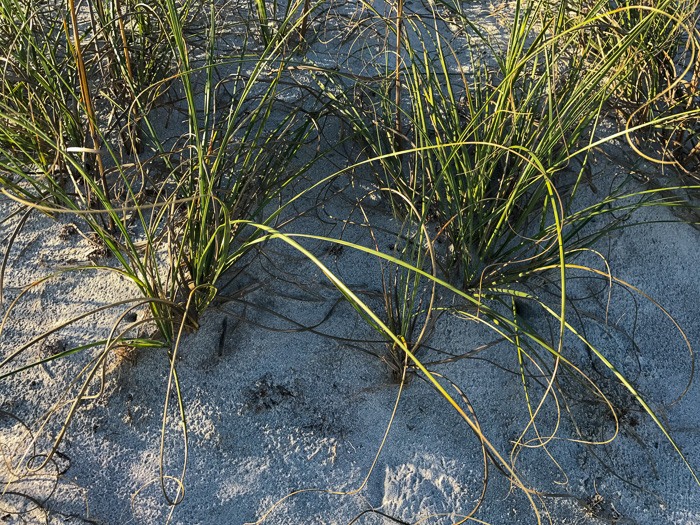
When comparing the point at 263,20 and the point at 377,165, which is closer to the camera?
the point at 377,165

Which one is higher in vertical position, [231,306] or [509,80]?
[509,80]

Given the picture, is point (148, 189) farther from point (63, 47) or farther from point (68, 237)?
point (63, 47)

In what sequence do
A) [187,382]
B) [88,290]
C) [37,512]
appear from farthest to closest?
[88,290]
[187,382]
[37,512]

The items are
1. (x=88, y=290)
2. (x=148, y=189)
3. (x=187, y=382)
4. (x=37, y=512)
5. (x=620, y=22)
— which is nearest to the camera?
(x=37, y=512)

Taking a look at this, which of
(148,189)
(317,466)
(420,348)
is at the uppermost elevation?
(148,189)

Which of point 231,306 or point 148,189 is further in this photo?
point 148,189

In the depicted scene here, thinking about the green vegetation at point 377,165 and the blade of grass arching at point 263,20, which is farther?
the blade of grass arching at point 263,20

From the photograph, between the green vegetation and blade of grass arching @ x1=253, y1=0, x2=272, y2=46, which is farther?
blade of grass arching @ x1=253, y1=0, x2=272, y2=46

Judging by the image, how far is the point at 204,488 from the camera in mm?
1264

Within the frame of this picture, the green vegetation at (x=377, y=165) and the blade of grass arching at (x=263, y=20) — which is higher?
the blade of grass arching at (x=263, y=20)

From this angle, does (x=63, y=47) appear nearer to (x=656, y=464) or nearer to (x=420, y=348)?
(x=420, y=348)

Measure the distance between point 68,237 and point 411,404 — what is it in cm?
101

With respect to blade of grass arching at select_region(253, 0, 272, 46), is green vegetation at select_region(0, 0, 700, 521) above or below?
below

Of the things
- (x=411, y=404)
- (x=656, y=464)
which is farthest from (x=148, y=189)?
(x=656, y=464)
